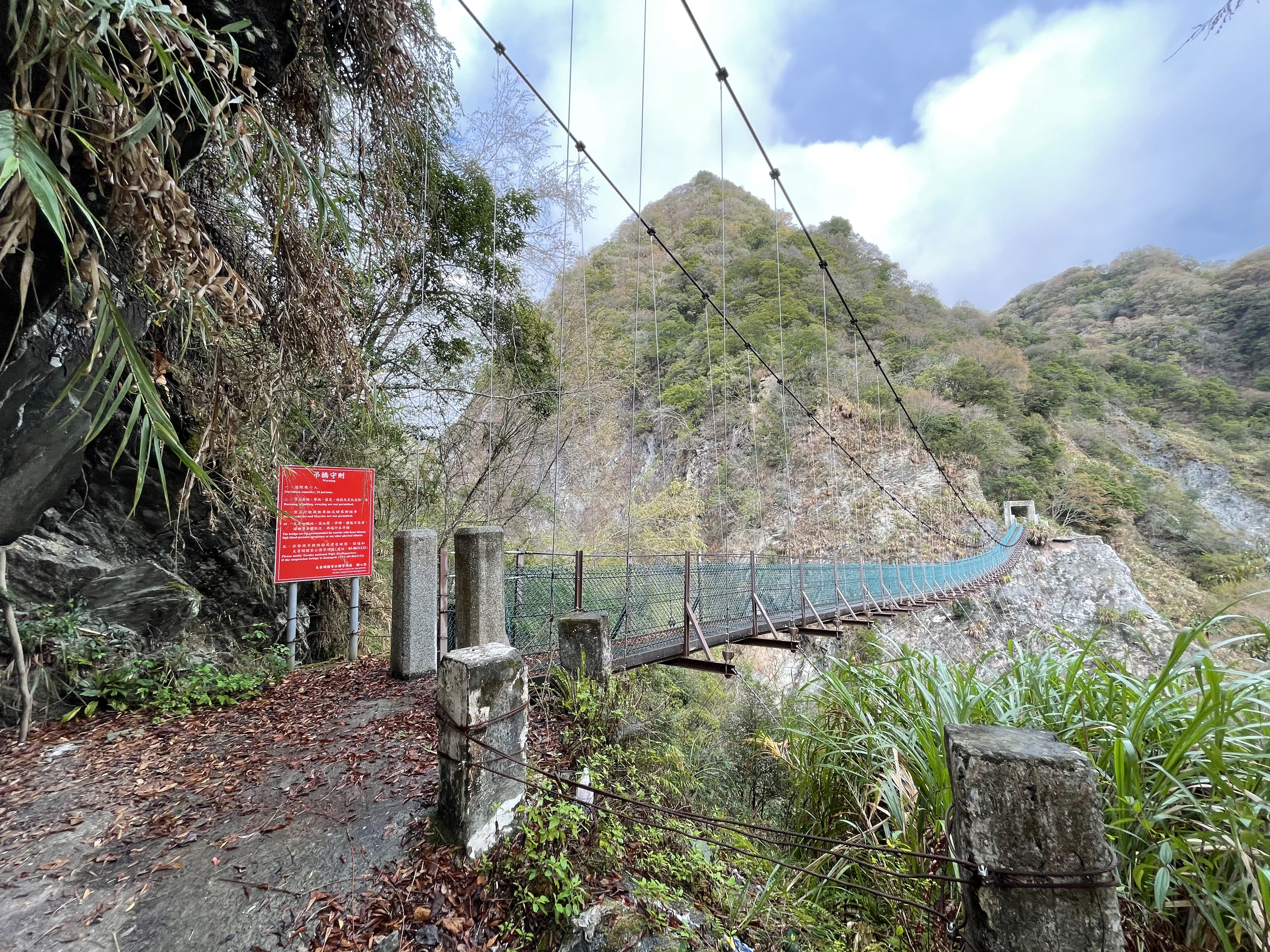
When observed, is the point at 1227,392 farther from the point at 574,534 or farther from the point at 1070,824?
the point at 1070,824

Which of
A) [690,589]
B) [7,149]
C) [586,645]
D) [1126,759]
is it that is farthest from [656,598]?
[7,149]

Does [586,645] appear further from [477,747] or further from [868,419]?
[868,419]

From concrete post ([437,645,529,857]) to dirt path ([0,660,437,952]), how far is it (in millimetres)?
326

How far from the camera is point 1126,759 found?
50.6 inches

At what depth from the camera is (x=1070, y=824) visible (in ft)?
2.82

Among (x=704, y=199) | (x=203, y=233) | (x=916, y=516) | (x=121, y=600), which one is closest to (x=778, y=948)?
(x=203, y=233)

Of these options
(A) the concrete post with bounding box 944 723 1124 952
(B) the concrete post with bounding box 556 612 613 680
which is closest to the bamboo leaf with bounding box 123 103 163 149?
(A) the concrete post with bounding box 944 723 1124 952

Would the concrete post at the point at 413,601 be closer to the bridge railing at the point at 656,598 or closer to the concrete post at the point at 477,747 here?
the bridge railing at the point at 656,598

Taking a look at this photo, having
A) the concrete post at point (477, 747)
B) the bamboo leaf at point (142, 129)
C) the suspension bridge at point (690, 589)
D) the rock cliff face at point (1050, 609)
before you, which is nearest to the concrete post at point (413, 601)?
the suspension bridge at point (690, 589)

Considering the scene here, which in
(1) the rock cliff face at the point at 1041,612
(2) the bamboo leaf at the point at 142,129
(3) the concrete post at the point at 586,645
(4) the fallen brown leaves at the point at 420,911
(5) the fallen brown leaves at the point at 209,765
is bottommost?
(1) the rock cliff face at the point at 1041,612

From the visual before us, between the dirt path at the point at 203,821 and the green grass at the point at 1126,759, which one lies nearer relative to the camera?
the green grass at the point at 1126,759

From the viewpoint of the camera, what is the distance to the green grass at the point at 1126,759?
111 centimetres

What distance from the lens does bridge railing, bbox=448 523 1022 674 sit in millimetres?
4242

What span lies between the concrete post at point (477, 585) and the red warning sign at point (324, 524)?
115 centimetres
